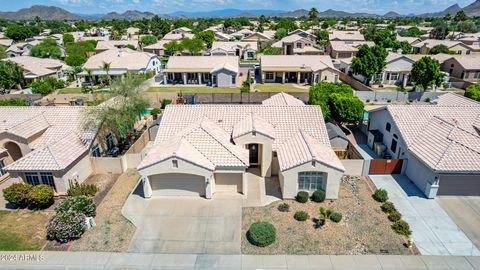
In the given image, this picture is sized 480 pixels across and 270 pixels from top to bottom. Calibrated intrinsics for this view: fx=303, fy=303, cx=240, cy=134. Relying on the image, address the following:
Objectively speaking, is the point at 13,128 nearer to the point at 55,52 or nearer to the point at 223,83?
the point at 223,83

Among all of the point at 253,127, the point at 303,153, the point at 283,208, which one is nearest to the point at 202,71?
the point at 253,127

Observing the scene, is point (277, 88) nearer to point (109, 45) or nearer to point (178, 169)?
point (178, 169)

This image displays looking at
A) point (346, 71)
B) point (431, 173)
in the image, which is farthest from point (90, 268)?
point (346, 71)

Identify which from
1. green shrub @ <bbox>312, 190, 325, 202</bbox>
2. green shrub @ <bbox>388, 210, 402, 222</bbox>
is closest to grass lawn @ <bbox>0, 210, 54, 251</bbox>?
green shrub @ <bbox>312, 190, 325, 202</bbox>

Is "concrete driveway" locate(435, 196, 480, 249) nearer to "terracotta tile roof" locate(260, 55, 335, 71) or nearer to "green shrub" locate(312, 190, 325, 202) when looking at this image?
"green shrub" locate(312, 190, 325, 202)

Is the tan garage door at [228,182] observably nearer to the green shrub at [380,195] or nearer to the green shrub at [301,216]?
the green shrub at [301,216]
